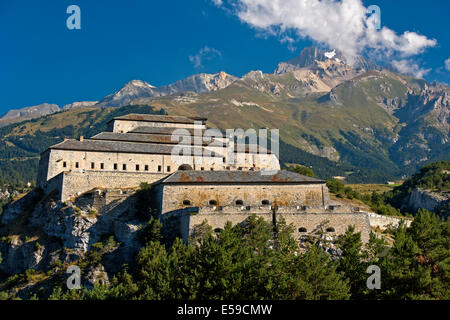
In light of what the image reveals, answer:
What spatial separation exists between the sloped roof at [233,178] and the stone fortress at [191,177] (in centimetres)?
12

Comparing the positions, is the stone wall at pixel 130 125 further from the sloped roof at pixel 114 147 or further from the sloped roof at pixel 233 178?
the sloped roof at pixel 233 178

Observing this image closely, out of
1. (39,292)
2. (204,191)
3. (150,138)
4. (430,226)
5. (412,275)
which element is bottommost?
(39,292)

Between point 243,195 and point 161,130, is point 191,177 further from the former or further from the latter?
point 161,130

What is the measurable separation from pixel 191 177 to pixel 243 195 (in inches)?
266

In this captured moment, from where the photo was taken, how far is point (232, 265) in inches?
1704

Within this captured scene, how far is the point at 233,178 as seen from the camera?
207 ft

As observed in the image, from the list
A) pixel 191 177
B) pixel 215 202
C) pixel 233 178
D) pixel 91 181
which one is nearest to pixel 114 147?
pixel 91 181

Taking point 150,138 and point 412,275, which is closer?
point 412,275

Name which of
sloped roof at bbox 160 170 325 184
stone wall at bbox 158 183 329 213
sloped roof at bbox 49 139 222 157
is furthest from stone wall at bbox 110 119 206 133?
stone wall at bbox 158 183 329 213

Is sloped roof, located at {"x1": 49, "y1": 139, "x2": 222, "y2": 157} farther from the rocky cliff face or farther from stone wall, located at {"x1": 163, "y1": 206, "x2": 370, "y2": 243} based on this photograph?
stone wall, located at {"x1": 163, "y1": 206, "x2": 370, "y2": 243}

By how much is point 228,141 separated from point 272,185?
21.7 meters

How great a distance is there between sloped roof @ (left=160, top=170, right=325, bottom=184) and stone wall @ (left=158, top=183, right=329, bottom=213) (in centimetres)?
49
